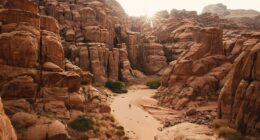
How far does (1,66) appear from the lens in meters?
22.0

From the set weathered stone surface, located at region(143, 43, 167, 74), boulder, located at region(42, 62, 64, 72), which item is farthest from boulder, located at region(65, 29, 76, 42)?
boulder, located at region(42, 62, 64, 72)

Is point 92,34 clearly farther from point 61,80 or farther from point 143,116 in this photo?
point 61,80

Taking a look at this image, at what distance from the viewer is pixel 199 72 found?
40.6m

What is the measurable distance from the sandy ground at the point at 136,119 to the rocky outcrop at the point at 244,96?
9.05 metres

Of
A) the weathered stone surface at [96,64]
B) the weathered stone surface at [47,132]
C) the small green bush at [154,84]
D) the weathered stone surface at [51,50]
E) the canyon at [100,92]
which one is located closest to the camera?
the weathered stone surface at [47,132]

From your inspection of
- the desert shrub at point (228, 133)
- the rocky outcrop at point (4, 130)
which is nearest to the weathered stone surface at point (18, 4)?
the rocky outcrop at point (4, 130)

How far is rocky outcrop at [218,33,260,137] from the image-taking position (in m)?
20.7

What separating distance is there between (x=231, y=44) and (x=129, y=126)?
24.1 metres

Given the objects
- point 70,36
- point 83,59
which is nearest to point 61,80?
point 83,59

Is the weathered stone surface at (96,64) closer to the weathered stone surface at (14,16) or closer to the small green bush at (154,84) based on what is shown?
the small green bush at (154,84)

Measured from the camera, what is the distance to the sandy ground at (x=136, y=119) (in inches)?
1125

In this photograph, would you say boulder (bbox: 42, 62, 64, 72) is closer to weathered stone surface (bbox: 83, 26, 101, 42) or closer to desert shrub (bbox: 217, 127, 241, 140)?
desert shrub (bbox: 217, 127, 241, 140)

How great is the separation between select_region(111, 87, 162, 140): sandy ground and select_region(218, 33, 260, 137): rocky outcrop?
29.7ft

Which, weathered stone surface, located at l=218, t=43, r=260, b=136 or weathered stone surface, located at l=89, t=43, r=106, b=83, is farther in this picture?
weathered stone surface, located at l=89, t=43, r=106, b=83
